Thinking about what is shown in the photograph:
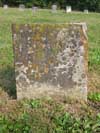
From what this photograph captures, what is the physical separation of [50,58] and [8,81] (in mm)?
1344

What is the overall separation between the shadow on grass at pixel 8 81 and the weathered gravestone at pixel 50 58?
43 centimetres

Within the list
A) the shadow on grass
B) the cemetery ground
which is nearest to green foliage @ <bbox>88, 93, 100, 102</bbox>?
the cemetery ground

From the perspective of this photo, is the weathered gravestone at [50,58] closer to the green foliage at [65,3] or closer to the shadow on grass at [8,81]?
the shadow on grass at [8,81]

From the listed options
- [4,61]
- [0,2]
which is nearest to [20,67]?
[4,61]

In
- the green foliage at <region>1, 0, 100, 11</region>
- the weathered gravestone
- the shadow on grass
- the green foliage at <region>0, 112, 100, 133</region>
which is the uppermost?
the weathered gravestone

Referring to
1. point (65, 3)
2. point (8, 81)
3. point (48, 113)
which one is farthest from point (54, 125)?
point (65, 3)

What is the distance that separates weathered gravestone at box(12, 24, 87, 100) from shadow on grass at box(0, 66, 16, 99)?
0.43 metres

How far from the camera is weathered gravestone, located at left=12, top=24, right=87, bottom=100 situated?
6496mm

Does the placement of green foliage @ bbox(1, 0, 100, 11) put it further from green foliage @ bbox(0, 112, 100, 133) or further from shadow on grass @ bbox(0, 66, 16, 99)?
green foliage @ bbox(0, 112, 100, 133)

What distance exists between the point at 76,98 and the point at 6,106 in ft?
3.77

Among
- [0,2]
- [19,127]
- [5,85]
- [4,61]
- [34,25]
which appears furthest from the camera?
[0,2]

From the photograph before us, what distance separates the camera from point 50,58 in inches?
259

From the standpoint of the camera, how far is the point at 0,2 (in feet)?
137

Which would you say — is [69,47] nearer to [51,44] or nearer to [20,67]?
[51,44]
